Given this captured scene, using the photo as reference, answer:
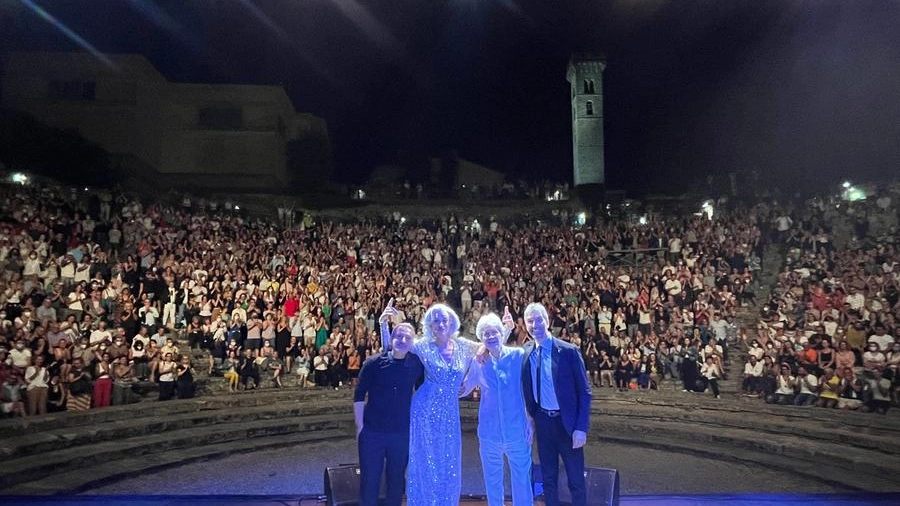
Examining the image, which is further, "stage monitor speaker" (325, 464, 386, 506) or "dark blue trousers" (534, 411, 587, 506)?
"stage monitor speaker" (325, 464, 386, 506)

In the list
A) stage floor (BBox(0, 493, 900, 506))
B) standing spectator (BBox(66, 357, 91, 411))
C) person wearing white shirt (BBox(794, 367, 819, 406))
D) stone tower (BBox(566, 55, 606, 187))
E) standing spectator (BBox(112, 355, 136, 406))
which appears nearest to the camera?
stage floor (BBox(0, 493, 900, 506))

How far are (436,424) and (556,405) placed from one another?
79 centimetres

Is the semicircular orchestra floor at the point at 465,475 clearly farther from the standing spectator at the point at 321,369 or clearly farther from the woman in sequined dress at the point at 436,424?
the standing spectator at the point at 321,369

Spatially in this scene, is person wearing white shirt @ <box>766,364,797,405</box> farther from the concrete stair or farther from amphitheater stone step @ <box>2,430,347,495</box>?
amphitheater stone step @ <box>2,430,347,495</box>

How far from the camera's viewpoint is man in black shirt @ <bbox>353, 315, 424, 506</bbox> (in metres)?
3.68

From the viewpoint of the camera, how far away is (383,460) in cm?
374

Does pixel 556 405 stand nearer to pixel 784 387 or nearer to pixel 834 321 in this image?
pixel 784 387

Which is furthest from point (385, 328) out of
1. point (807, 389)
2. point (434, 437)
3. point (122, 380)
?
point (807, 389)

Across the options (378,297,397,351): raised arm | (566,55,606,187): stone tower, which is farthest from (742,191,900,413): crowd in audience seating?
(566,55,606,187): stone tower

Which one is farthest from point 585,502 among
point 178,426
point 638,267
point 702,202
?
point 702,202

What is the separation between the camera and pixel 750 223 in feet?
52.7

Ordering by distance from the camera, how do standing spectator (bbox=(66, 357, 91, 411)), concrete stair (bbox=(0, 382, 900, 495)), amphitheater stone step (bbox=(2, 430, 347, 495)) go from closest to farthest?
amphitheater stone step (bbox=(2, 430, 347, 495))
concrete stair (bbox=(0, 382, 900, 495))
standing spectator (bbox=(66, 357, 91, 411))

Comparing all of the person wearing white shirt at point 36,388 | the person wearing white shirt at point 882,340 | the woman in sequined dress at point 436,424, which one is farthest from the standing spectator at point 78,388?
the person wearing white shirt at point 882,340

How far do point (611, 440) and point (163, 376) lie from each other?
682 cm
